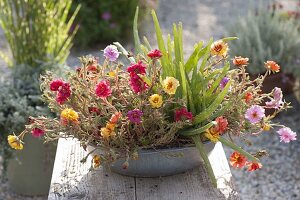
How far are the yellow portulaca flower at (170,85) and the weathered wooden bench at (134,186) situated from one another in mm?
319

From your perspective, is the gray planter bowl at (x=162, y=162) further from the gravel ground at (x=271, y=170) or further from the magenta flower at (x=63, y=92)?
the gravel ground at (x=271, y=170)

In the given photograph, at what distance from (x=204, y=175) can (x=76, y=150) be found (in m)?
0.45

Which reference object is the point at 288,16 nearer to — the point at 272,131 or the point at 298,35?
the point at 298,35

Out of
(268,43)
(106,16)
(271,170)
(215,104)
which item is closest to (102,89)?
(215,104)

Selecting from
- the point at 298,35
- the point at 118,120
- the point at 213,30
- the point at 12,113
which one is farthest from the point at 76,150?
the point at 213,30

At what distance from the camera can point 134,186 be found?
182 cm

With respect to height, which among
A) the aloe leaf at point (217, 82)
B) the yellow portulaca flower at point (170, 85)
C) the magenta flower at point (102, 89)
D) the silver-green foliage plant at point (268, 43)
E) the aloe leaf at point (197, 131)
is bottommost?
the aloe leaf at point (197, 131)

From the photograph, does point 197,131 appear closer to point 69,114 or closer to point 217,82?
point 217,82

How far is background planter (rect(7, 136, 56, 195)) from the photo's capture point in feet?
9.58

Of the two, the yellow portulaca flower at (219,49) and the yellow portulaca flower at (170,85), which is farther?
the yellow portulaca flower at (219,49)

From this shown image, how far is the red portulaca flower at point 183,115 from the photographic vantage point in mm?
1704

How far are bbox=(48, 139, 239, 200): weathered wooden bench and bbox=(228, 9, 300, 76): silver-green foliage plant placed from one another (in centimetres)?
190

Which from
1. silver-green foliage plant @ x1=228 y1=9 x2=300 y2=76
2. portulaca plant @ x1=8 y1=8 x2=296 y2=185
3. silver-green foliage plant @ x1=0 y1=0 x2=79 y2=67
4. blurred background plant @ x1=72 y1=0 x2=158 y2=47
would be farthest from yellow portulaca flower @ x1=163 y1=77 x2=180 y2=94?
blurred background plant @ x1=72 y1=0 x2=158 y2=47

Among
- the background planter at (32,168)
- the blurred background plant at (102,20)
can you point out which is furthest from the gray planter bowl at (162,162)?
the blurred background plant at (102,20)
